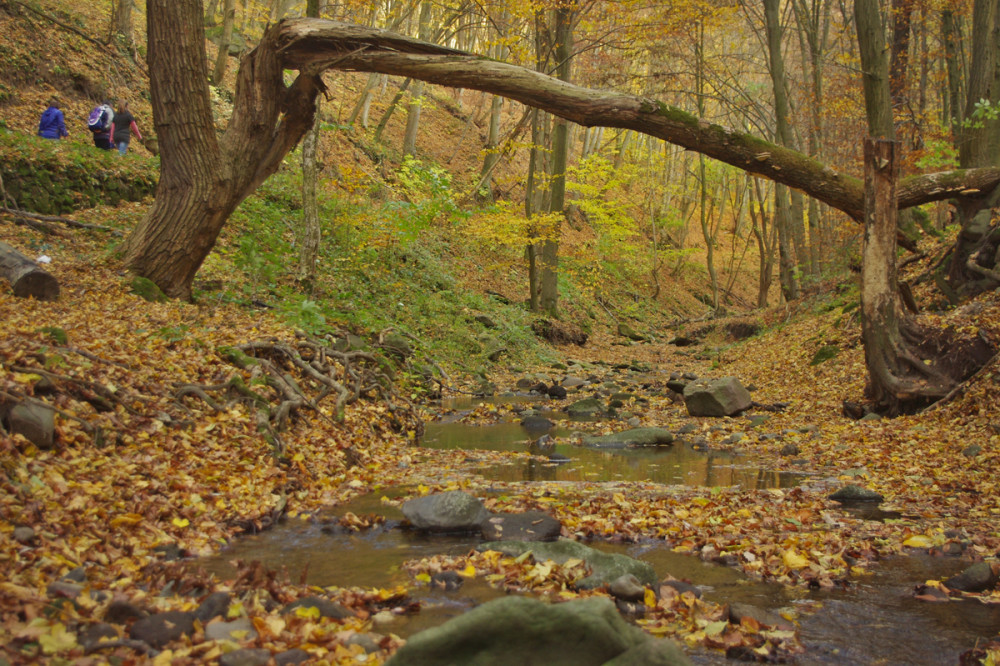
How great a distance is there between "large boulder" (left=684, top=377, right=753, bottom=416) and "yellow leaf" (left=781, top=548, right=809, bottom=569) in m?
6.36

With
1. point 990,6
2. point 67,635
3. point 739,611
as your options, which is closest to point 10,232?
point 67,635

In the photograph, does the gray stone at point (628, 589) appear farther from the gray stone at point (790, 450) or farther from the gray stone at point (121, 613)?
the gray stone at point (790, 450)

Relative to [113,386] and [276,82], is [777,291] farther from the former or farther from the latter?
[113,386]

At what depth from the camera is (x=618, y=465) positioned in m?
7.34

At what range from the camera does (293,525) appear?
486cm

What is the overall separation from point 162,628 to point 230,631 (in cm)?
27

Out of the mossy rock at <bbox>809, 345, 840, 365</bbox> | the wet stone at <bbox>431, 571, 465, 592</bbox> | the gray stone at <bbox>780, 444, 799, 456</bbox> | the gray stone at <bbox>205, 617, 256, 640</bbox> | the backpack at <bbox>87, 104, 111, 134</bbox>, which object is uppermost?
the backpack at <bbox>87, 104, 111, 134</bbox>

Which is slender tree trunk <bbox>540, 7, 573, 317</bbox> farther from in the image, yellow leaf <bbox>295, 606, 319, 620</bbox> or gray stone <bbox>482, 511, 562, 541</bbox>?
yellow leaf <bbox>295, 606, 319, 620</bbox>

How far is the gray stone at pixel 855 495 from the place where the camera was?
554 cm

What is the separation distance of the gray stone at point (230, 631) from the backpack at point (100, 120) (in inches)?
591

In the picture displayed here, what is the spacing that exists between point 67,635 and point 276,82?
7701 millimetres

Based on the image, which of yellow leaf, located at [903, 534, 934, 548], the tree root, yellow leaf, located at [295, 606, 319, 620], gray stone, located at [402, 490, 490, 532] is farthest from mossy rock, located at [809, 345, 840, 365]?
yellow leaf, located at [295, 606, 319, 620]

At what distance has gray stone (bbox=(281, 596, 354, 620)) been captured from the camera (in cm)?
316

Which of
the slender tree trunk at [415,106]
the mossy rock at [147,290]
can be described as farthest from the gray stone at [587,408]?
the slender tree trunk at [415,106]
